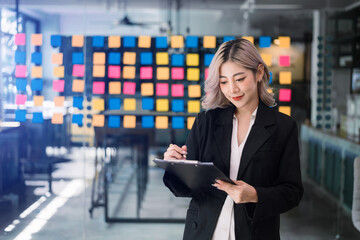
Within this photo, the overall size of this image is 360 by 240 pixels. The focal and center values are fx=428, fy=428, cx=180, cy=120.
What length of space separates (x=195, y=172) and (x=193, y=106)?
2020 millimetres

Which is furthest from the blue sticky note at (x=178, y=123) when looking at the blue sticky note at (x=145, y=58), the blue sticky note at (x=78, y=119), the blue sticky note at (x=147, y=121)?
the blue sticky note at (x=78, y=119)

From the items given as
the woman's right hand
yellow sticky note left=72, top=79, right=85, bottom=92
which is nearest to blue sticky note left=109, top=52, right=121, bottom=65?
yellow sticky note left=72, top=79, right=85, bottom=92

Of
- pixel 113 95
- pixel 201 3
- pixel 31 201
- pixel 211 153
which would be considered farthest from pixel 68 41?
pixel 211 153

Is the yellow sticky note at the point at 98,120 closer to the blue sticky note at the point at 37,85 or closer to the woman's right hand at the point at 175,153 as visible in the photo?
the blue sticky note at the point at 37,85

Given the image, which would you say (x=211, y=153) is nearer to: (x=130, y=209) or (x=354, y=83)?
(x=130, y=209)

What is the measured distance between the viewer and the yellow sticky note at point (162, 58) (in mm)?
3350

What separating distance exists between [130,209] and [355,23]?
2.37 m

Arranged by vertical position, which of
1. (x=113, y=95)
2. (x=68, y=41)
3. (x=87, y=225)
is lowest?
(x=87, y=225)

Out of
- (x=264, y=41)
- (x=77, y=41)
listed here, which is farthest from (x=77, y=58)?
(x=264, y=41)

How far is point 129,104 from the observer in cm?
337

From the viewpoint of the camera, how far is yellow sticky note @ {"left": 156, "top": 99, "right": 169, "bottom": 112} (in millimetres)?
3363

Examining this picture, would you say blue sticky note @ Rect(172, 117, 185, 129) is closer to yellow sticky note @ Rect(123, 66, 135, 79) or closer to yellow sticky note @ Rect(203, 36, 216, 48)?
yellow sticky note @ Rect(123, 66, 135, 79)

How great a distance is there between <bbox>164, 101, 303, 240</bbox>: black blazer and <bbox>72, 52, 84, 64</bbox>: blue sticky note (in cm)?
211

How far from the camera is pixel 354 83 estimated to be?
3494 millimetres
